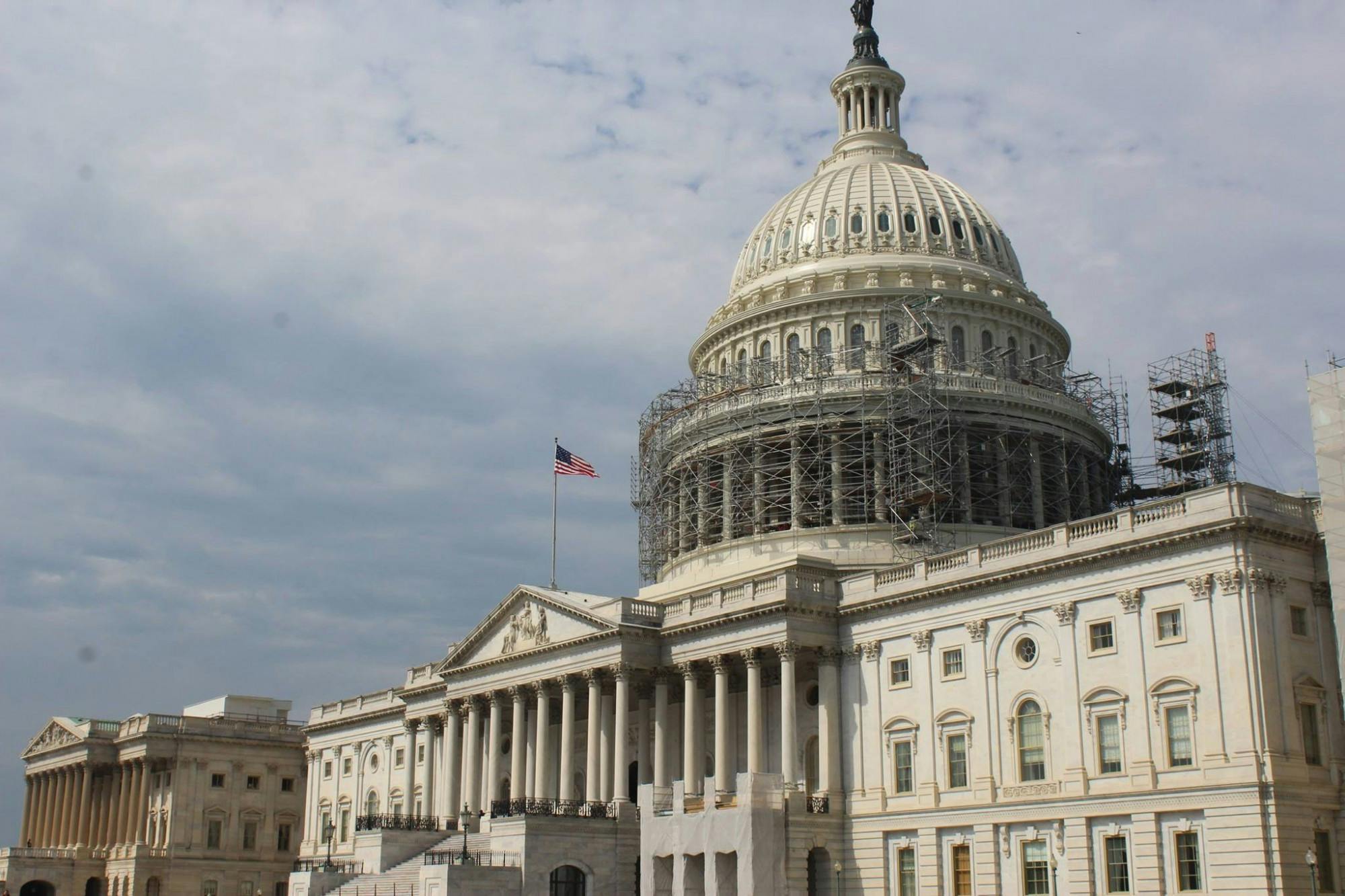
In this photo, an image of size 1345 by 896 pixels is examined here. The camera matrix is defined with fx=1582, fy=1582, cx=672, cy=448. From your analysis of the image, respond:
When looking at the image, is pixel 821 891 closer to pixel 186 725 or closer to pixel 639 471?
pixel 639 471

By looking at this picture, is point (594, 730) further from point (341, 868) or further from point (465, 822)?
point (341, 868)

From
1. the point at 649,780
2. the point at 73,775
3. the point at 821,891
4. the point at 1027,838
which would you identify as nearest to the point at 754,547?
the point at 649,780

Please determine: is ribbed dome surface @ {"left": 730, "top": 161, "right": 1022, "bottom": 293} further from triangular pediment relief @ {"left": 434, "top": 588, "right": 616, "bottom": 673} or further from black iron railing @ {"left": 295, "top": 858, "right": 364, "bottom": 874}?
black iron railing @ {"left": 295, "top": 858, "right": 364, "bottom": 874}

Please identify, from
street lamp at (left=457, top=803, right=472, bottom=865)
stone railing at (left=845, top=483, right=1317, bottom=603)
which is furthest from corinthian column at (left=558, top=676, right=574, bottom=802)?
stone railing at (left=845, top=483, right=1317, bottom=603)

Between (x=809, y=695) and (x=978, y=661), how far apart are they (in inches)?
395

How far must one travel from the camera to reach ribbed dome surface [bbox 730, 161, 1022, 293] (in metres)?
92.7

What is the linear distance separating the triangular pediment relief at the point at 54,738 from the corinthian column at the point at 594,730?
6149 centimetres

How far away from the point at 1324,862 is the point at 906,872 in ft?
53.8

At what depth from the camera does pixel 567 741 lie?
74500 millimetres

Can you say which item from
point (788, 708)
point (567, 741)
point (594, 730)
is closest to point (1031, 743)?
point (788, 708)

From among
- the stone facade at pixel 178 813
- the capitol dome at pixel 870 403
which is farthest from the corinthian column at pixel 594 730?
the stone facade at pixel 178 813

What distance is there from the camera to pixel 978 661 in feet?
198

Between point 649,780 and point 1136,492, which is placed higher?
point 1136,492

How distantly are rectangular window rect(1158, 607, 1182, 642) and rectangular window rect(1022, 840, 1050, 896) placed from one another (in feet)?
29.0
